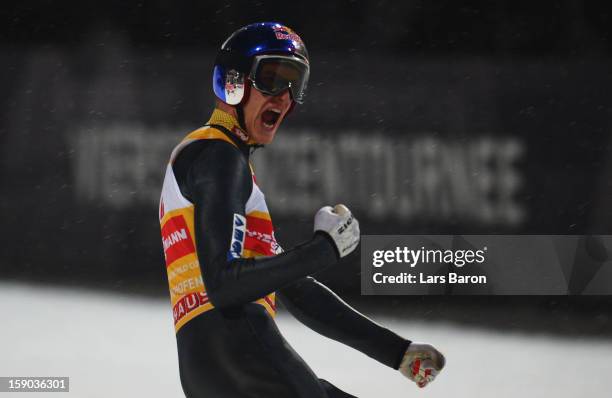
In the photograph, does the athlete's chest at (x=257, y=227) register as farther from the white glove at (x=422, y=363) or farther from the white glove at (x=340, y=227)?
the white glove at (x=422, y=363)

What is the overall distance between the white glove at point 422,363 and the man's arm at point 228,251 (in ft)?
2.09

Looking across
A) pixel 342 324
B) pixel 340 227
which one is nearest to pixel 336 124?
pixel 342 324

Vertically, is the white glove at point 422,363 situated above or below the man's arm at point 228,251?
below

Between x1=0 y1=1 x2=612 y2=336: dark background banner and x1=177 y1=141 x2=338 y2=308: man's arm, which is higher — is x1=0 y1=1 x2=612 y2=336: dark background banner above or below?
above

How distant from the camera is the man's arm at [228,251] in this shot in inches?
105

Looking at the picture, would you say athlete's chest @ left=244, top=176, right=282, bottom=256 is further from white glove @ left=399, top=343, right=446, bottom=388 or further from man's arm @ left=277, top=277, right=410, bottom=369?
white glove @ left=399, top=343, right=446, bottom=388

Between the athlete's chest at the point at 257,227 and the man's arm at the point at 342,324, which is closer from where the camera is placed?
the athlete's chest at the point at 257,227

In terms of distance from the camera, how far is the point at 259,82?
3.13 metres

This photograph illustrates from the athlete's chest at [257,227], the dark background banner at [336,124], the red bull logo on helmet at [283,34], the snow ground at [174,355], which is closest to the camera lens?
the athlete's chest at [257,227]

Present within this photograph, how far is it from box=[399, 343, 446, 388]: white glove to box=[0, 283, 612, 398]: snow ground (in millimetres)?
2787

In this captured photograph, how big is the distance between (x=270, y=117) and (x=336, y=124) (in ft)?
21.5

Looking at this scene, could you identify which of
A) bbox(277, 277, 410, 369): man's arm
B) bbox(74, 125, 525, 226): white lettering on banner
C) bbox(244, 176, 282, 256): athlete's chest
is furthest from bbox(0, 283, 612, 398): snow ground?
bbox(244, 176, 282, 256): athlete's chest

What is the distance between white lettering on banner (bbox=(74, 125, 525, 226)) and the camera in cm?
936

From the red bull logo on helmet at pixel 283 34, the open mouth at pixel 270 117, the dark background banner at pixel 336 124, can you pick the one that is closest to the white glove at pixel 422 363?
the open mouth at pixel 270 117
